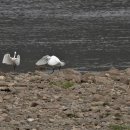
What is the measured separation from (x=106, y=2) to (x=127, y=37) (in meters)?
23.3

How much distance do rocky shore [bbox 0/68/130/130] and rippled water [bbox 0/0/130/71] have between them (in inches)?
255

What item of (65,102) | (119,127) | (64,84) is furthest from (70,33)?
(119,127)

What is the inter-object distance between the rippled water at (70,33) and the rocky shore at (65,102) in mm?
6465

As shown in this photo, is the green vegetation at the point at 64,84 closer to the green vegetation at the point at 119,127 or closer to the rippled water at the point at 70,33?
the green vegetation at the point at 119,127

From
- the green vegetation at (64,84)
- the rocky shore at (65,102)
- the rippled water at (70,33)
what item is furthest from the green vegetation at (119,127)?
the rippled water at (70,33)

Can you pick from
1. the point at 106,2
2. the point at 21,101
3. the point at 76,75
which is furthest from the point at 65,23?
the point at 21,101

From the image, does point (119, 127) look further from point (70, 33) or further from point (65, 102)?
point (70, 33)

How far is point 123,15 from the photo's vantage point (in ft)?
143

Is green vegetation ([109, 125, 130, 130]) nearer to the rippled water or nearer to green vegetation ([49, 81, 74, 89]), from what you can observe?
green vegetation ([49, 81, 74, 89])

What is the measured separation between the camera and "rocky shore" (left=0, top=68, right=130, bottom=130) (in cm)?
1130

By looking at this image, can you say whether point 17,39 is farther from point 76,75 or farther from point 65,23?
point 76,75

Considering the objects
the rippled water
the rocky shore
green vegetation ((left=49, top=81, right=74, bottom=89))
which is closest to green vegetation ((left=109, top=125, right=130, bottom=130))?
the rocky shore

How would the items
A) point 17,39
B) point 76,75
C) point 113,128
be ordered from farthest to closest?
point 17,39 → point 76,75 → point 113,128

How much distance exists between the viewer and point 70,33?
33344 millimetres
